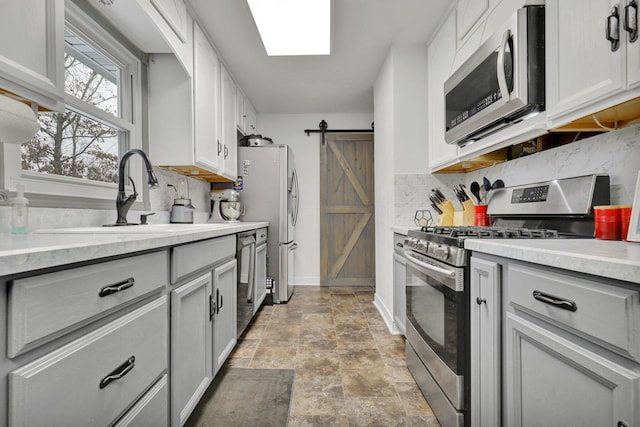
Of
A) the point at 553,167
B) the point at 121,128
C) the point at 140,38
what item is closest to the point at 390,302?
the point at 553,167

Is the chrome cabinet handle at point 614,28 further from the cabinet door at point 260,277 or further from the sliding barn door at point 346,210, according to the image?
the sliding barn door at point 346,210

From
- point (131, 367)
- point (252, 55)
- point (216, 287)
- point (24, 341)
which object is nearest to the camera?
point (24, 341)

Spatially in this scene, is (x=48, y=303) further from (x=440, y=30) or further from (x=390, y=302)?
(x=440, y=30)

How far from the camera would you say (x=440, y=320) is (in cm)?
140

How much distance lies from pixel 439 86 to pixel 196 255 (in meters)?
2.13

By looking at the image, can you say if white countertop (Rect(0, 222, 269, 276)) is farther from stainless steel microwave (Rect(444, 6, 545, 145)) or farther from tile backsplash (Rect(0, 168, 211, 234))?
stainless steel microwave (Rect(444, 6, 545, 145))

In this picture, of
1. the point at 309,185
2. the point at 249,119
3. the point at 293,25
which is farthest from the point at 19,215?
the point at 309,185

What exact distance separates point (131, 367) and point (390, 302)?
2.18 m

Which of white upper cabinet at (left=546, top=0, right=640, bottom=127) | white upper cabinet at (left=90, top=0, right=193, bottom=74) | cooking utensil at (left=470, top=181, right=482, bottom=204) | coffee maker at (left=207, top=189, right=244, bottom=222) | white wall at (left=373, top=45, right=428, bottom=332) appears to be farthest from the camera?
coffee maker at (left=207, top=189, right=244, bottom=222)

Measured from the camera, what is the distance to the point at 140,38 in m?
1.89

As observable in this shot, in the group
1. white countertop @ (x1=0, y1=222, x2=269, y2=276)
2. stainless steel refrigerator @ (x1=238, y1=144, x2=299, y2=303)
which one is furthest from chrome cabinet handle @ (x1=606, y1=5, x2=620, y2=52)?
stainless steel refrigerator @ (x1=238, y1=144, x2=299, y2=303)

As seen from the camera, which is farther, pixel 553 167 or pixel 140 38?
pixel 140 38

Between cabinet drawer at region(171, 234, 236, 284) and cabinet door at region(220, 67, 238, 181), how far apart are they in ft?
3.95

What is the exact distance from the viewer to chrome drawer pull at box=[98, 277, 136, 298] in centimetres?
77
